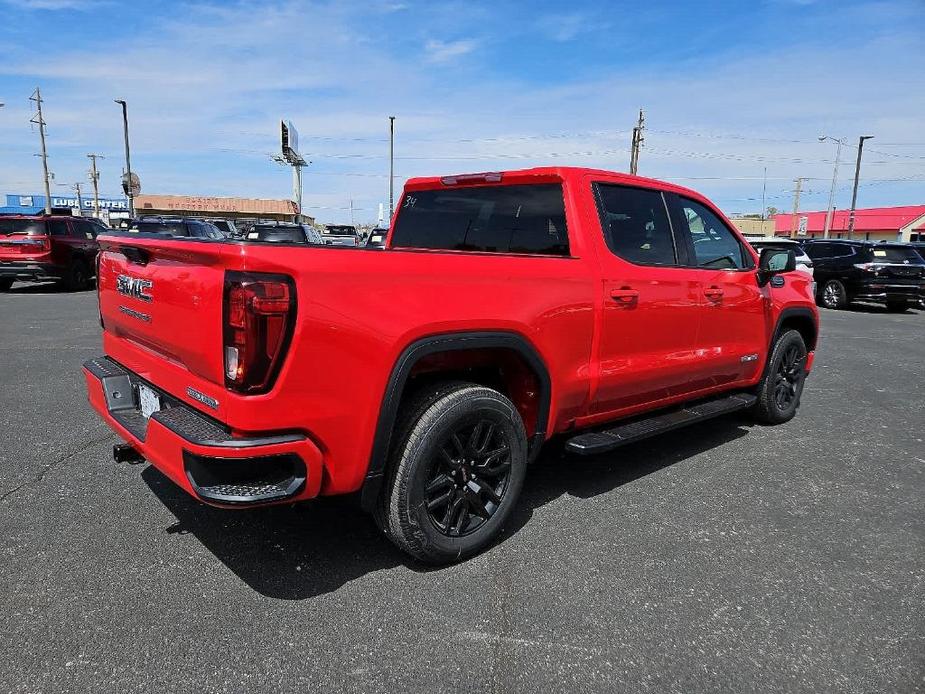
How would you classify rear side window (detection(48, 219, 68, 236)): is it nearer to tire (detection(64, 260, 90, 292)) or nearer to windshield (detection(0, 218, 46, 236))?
windshield (detection(0, 218, 46, 236))

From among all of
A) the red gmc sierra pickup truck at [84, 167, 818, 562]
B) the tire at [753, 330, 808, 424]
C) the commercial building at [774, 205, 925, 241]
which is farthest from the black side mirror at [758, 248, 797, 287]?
the commercial building at [774, 205, 925, 241]

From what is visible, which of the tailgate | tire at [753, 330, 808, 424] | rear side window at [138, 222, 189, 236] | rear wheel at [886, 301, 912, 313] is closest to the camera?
the tailgate

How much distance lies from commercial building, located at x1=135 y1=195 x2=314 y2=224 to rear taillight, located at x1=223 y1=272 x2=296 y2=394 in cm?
7712

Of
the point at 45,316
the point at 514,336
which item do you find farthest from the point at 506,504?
the point at 45,316

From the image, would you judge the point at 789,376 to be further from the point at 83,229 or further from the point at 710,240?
the point at 83,229

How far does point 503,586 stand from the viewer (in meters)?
2.84

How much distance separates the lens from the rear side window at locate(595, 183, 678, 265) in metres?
3.68

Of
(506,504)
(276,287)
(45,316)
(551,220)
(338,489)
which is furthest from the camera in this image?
(45,316)

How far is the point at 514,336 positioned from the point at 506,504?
34.0 inches

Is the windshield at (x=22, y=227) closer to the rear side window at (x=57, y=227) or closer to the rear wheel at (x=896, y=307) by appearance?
the rear side window at (x=57, y=227)

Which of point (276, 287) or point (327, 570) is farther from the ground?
point (276, 287)

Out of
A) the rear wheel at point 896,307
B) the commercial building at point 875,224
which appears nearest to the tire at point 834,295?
the rear wheel at point 896,307

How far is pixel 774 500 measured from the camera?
3.88 m

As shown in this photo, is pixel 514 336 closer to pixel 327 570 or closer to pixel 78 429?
pixel 327 570
